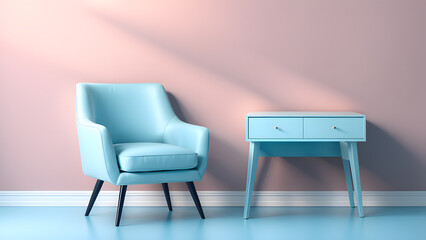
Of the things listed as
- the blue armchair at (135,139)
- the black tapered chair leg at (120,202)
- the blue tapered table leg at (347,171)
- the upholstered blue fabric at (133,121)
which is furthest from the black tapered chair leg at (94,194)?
the blue tapered table leg at (347,171)

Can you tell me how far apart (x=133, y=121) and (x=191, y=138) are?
468 mm

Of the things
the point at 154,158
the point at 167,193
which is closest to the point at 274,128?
the point at 154,158

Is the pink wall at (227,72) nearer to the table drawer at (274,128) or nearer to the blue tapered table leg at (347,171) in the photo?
the blue tapered table leg at (347,171)

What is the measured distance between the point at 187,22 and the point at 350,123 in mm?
1274

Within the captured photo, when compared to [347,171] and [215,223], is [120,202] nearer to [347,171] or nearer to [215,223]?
[215,223]

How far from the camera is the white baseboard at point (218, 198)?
3.18 m

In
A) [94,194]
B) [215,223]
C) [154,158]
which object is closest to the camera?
[154,158]

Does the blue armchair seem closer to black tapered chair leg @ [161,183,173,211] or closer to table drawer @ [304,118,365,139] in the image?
black tapered chair leg @ [161,183,173,211]

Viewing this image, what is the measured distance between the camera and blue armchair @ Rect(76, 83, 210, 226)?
2594 mm

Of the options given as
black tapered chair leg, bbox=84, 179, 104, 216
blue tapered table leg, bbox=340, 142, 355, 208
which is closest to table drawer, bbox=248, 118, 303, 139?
blue tapered table leg, bbox=340, 142, 355, 208

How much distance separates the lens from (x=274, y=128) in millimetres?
2775

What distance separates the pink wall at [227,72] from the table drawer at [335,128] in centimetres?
44

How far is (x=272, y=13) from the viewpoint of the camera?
3178mm

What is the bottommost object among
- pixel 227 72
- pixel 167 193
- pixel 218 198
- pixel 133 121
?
pixel 218 198
